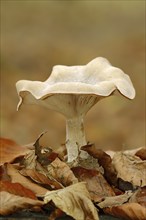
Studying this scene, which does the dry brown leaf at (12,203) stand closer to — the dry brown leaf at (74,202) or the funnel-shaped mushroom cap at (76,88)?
the dry brown leaf at (74,202)

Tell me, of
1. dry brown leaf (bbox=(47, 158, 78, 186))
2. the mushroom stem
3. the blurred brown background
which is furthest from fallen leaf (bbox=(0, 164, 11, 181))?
the blurred brown background

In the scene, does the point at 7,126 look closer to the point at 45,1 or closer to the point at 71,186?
the point at 71,186

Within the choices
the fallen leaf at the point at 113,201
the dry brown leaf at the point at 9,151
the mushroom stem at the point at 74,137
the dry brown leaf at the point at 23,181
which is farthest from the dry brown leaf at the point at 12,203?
the dry brown leaf at the point at 9,151

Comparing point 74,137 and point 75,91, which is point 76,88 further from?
point 74,137

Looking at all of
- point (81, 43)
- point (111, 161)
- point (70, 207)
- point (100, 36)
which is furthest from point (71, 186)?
point (100, 36)

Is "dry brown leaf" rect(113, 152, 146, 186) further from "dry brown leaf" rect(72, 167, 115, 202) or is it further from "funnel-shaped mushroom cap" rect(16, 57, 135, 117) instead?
"funnel-shaped mushroom cap" rect(16, 57, 135, 117)

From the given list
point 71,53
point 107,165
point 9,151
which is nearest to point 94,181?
point 107,165
